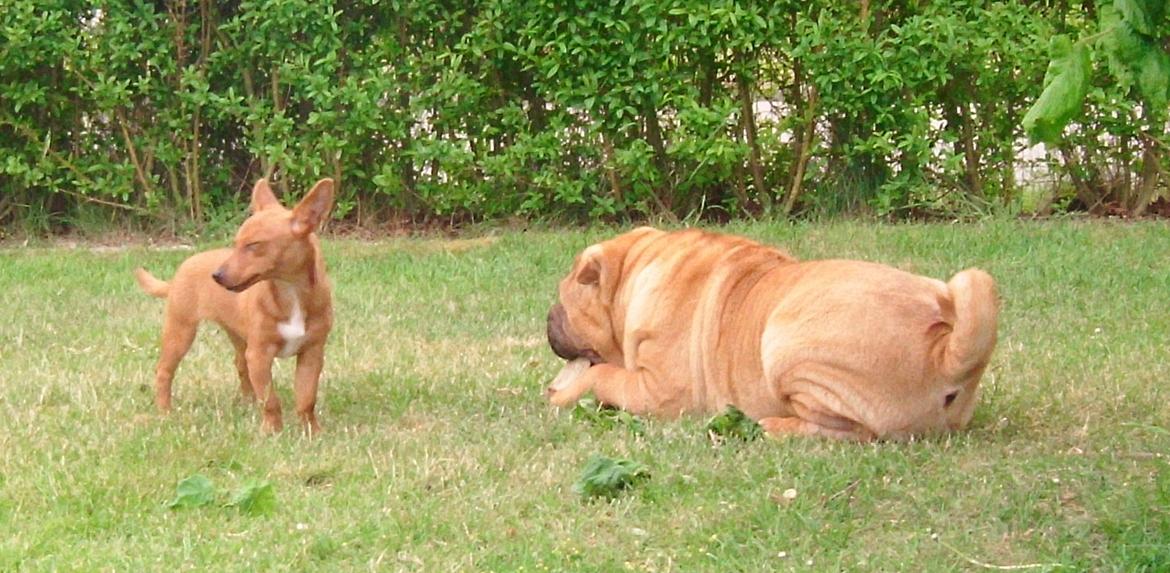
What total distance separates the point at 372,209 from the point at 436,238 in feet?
1.92

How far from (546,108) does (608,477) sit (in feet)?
21.4

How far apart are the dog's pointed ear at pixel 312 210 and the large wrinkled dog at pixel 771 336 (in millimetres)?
1106

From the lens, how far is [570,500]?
17.0ft

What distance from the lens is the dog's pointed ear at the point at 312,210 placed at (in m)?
5.66

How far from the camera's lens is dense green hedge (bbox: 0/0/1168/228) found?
10.7 metres

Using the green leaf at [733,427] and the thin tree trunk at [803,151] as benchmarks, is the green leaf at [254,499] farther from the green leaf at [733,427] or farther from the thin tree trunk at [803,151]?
the thin tree trunk at [803,151]

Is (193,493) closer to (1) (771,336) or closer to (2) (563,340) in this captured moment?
(2) (563,340)

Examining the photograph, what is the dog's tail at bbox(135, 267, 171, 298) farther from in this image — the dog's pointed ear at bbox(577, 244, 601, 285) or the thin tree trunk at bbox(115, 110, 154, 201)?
the thin tree trunk at bbox(115, 110, 154, 201)

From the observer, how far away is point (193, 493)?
5.16m

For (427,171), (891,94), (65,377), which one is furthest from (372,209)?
(65,377)

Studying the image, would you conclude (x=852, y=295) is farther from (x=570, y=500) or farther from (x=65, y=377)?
(x=65, y=377)

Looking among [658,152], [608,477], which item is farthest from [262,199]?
[658,152]

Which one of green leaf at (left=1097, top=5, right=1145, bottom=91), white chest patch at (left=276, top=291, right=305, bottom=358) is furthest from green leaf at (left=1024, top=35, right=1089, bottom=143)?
white chest patch at (left=276, top=291, right=305, bottom=358)

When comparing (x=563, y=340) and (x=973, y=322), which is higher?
(x=973, y=322)
